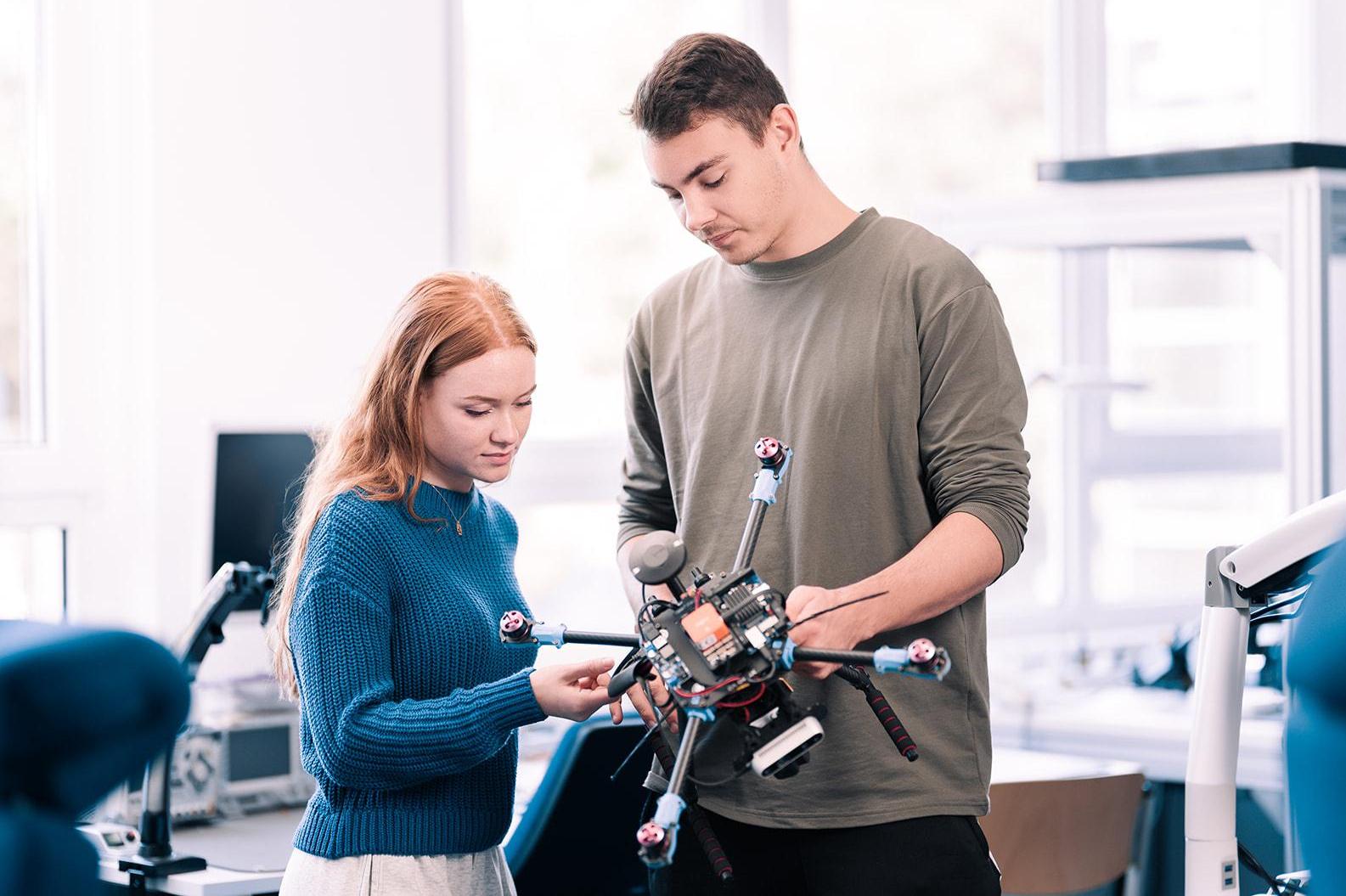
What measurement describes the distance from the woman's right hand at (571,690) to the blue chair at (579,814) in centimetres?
86

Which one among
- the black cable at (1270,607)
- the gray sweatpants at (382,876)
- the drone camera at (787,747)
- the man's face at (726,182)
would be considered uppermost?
the man's face at (726,182)

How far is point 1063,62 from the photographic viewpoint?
4.70 m

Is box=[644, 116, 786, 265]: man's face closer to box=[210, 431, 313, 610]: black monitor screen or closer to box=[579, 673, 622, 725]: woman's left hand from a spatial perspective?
box=[579, 673, 622, 725]: woman's left hand

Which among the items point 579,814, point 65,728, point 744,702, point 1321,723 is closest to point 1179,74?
point 579,814

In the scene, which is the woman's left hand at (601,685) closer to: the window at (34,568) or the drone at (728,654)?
the drone at (728,654)

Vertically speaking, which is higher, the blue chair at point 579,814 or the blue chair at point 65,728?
the blue chair at point 65,728

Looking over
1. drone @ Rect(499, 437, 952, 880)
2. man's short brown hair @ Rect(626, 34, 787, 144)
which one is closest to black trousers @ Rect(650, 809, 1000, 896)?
drone @ Rect(499, 437, 952, 880)

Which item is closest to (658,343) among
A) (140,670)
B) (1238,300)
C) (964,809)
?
(964,809)

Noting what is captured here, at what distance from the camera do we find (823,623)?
1.41 m

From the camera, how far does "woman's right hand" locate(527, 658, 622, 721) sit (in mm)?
1520

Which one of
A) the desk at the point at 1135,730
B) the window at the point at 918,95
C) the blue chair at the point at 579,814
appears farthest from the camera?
the window at the point at 918,95

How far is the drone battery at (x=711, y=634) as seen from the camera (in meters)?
1.29

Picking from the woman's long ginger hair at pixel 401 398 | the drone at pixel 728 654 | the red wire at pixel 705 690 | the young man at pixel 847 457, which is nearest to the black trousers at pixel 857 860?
the young man at pixel 847 457

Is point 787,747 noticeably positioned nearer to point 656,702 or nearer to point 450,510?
point 656,702
